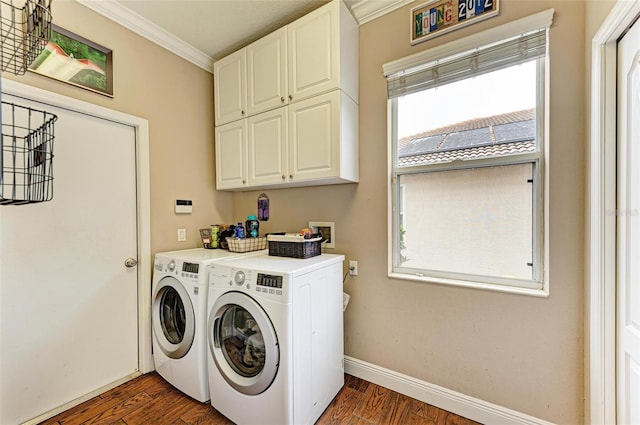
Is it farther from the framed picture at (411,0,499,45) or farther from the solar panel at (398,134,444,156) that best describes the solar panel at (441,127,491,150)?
the framed picture at (411,0,499,45)

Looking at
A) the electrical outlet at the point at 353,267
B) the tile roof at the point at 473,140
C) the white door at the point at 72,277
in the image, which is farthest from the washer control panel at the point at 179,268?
the tile roof at the point at 473,140

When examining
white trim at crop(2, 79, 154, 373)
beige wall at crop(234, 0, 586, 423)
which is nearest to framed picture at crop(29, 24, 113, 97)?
white trim at crop(2, 79, 154, 373)

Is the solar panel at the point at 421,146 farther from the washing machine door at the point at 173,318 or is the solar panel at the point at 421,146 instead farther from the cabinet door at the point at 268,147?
the washing machine door at the point at 173,318

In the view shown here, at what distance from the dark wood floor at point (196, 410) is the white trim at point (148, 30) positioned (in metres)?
2.63

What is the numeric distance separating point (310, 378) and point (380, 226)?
3.50ft

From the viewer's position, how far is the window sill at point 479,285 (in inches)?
62.2

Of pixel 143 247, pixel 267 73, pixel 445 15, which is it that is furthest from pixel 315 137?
pixel 143 247

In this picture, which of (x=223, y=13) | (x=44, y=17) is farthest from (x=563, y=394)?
(x=223, y=13)

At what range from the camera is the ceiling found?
199cm

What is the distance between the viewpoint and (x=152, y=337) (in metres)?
2.20

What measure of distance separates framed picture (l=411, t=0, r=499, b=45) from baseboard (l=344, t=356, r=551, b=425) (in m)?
2.27

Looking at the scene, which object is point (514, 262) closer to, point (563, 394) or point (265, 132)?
point (563, 394)

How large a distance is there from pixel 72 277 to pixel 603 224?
9.88ft

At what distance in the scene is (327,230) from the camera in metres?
2.28
